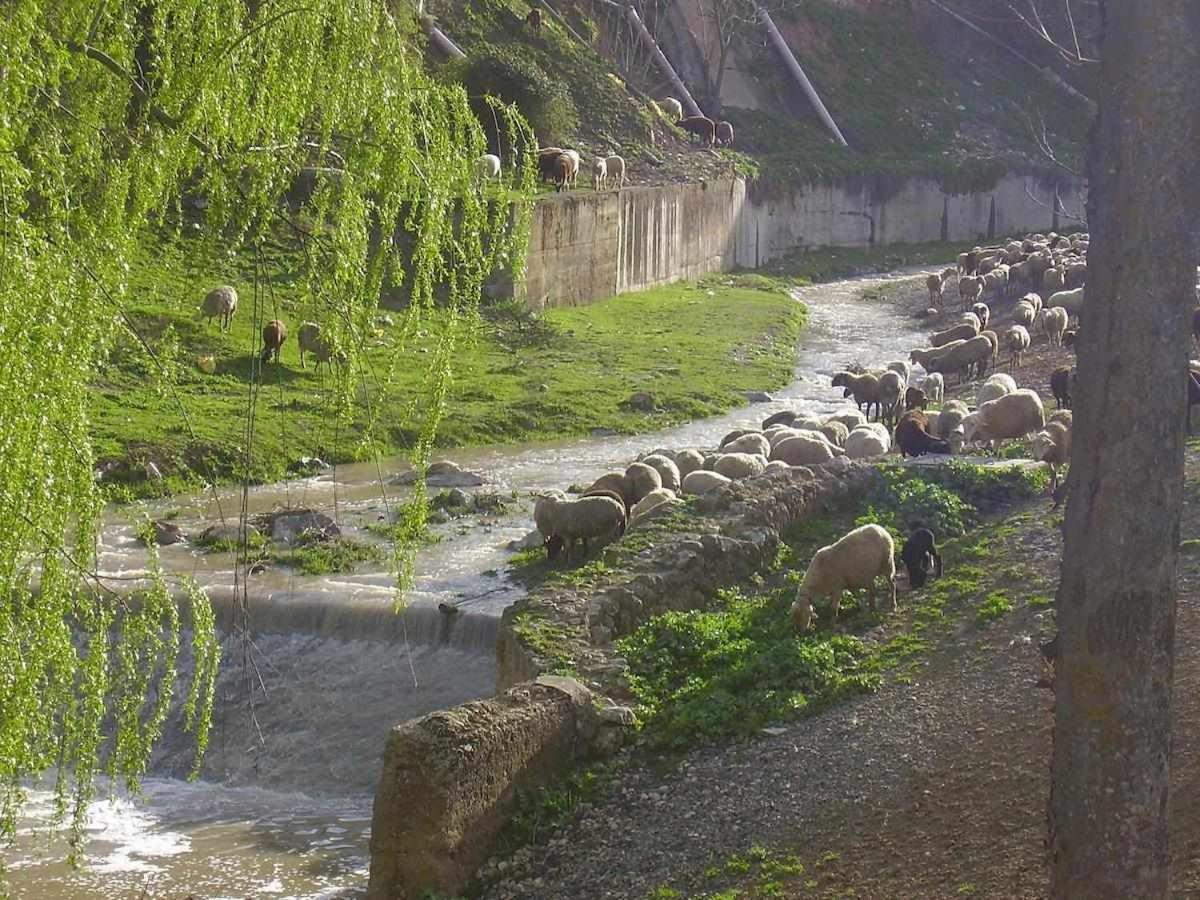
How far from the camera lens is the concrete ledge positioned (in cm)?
928

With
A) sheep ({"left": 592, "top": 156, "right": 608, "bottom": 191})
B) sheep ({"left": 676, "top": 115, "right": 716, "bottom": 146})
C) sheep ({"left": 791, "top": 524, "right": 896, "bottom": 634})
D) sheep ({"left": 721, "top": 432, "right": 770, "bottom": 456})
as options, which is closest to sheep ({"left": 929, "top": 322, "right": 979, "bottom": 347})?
sheep ({"left": 592, "top": 156, "right": 608, "bottom": 191})

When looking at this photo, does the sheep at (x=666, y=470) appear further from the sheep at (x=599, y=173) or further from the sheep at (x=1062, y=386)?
the sheep at (x=599, y=173)

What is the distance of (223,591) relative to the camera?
Answer: 15.7 m

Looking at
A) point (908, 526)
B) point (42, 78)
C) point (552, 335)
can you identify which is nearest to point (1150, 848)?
point (42, 78)

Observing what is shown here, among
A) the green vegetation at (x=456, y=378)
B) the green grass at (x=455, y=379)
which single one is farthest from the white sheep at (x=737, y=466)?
the green vegetation at (x=456, y=378)

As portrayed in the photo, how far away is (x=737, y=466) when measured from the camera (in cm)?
1847

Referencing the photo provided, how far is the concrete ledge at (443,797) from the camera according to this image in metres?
9.28

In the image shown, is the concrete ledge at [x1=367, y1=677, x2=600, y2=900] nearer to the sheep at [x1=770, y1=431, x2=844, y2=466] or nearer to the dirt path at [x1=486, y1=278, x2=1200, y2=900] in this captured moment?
the dirt path at [x1=486, y1=278, x2=1200, y2=900]

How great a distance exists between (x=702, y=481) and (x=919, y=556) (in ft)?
15.6

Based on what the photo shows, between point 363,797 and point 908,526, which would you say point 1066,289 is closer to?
point 908,526

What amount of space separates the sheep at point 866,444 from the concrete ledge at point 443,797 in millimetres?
10573

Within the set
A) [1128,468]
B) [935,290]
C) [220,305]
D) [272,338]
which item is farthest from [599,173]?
[1128,468]

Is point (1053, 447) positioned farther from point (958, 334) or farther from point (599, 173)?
point (599, 173)

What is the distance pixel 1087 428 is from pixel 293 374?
18991 millimetres
